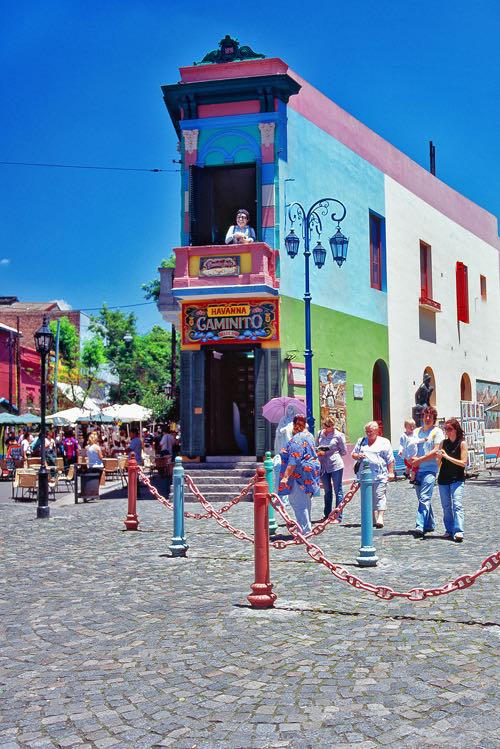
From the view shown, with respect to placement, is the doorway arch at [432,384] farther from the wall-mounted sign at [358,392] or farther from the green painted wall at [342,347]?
the wall-mounted sign at [358,392]

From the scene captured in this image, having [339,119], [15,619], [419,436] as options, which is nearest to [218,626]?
[15,619]

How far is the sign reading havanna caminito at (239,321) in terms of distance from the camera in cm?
1897

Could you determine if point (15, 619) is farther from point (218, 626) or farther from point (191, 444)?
point (191, 444)

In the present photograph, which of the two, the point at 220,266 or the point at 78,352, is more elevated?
the point at 78,352

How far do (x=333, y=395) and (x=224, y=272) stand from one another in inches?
184

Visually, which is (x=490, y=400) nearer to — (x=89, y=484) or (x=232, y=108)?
(x=232, y=108)

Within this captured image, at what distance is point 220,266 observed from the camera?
742 inches

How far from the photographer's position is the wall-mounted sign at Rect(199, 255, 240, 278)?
1878 cm

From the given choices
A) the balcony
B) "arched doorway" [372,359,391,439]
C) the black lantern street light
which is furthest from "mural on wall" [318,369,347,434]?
the black lantern street light

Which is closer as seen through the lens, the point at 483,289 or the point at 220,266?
the point at 220,266

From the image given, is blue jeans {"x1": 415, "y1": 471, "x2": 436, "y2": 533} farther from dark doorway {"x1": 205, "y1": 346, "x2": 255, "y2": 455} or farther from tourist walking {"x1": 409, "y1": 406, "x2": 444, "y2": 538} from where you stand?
dark doorway {"x1": 205, "y1": 346, "x2": 255, "y2": 455}

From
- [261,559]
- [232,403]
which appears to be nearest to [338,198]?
[232,403]

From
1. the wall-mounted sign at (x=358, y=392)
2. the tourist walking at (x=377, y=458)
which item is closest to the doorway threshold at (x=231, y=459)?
the wall-mounted sign at (x=358, y=392)

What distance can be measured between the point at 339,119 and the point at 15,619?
19.1 metres
